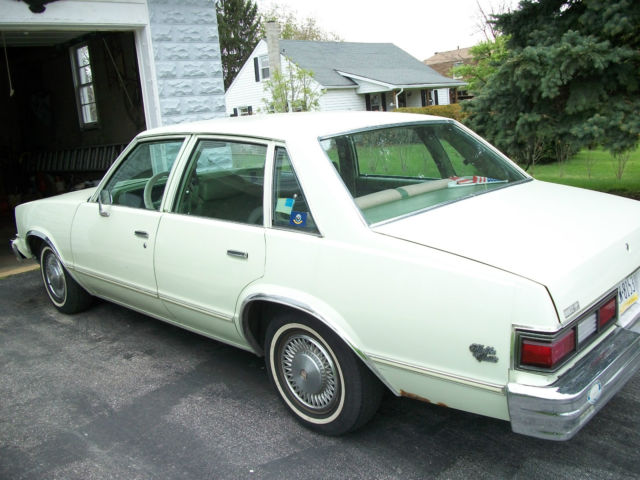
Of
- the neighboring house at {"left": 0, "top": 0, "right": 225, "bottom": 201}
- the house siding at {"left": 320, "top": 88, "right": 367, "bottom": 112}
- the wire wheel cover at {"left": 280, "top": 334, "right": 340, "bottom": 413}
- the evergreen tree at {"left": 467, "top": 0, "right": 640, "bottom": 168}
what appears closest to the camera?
the wire wheel cover at {"left": 280, "top": 334, "right": 340, "bottom": 413}

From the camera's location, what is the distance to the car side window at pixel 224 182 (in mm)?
3334

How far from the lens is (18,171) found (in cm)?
1359

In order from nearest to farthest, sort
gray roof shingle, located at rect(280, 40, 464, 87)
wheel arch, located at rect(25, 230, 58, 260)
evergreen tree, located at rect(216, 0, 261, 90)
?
wheel arch, located at rect(25, 230, 58, 260) → gray roof shingle, located at rect(280, 40, 464, 87) → evergreen tree, located at rect(216, 0, 261, 90)

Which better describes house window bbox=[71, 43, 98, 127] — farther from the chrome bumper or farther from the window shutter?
the window shutter

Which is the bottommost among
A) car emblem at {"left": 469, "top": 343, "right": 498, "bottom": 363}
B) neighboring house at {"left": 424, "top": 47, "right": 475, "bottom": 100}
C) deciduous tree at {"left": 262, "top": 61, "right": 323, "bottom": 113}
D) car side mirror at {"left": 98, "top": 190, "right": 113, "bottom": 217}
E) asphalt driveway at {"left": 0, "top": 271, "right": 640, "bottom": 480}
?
asphalt driveway at {"left": 0, "top": 271, "right": 640, "bottom": 480}

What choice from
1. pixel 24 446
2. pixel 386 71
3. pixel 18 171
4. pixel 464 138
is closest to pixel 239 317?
pixel 24 446

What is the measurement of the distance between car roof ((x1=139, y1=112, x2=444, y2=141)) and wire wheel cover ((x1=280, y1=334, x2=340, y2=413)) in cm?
111

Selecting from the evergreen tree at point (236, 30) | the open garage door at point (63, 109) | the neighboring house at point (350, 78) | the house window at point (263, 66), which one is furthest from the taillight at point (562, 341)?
the evergreen tree at point (236, 30)

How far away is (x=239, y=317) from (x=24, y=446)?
1.36m

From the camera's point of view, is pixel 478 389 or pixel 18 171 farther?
pixel 18 171

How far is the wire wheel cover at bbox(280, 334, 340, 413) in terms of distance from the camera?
300cm

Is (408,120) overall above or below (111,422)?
above

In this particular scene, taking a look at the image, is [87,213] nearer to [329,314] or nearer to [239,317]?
[239,317]

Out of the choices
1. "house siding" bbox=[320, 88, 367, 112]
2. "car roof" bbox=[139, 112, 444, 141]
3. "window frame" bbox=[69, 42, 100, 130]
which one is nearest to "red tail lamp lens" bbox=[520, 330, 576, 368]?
"car roof" bbox=[139, 112, 444, 141]
